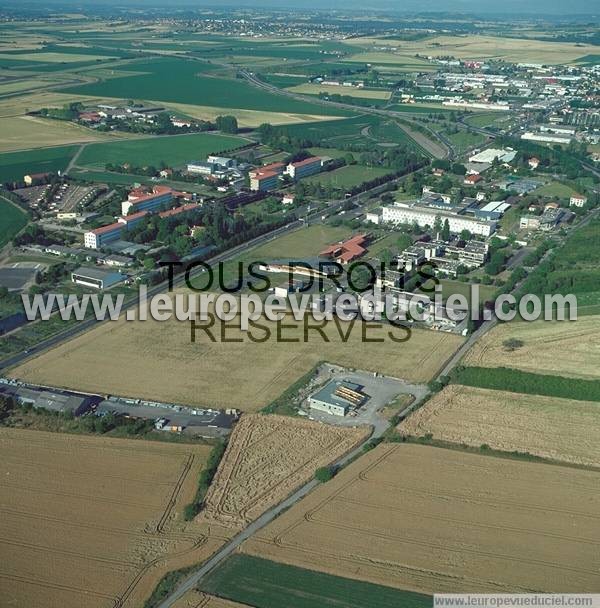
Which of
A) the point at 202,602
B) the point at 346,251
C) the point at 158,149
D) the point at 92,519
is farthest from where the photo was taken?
the point at 158,149

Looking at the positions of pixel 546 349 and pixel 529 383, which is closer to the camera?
pixel 529 383

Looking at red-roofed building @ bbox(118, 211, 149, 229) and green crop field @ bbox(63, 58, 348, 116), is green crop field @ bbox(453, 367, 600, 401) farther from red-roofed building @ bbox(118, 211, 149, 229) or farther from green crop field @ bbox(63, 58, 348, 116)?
green crop field @ bbox(63, 58, 348, 116)

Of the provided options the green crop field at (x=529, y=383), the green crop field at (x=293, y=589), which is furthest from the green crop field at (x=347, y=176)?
the green crop field at (x=293, y=589)

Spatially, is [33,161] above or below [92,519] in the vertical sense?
above

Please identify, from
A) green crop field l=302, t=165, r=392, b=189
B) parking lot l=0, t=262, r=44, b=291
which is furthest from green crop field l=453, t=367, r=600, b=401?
green crop field l=302, t=165, r=392, b=189

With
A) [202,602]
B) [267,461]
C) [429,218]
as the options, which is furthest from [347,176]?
[202,602]

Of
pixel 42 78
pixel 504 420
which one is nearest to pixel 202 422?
pixel 504 420

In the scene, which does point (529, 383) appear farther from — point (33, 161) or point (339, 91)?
point (339, 91)

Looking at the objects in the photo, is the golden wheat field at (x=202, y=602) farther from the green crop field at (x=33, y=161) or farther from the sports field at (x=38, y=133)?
the sports field at (x=38, y=133)
